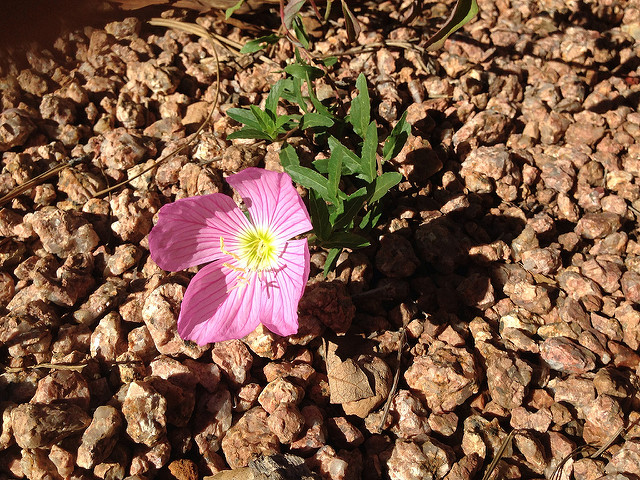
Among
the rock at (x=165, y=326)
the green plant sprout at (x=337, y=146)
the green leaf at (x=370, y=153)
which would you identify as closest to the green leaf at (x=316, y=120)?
the green plant sprout at (x=337, y=146)

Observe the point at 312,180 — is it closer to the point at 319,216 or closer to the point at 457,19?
the point at 319,216

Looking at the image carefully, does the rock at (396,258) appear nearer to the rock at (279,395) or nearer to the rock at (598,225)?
the rock at (279,395)

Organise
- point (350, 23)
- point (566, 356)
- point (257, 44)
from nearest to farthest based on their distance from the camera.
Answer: point (566, 356)
point (350, 23)
point (257, 44)

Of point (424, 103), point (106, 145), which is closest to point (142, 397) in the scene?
point (106, 145)

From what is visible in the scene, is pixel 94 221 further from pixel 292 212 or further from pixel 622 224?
pixel 622 224

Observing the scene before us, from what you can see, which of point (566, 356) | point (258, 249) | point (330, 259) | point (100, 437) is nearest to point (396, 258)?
point (330, 259)

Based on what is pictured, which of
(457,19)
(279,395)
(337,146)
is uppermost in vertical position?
A: (457,19)
